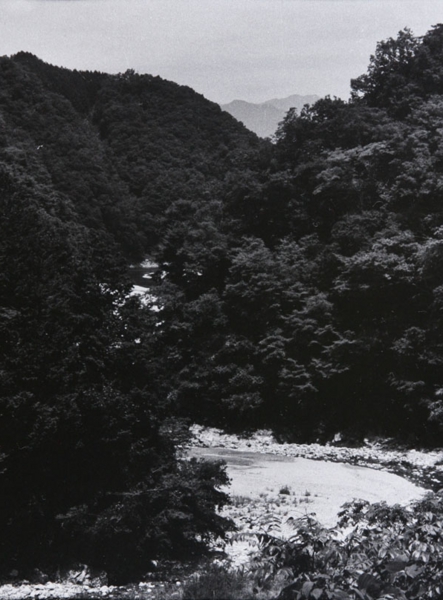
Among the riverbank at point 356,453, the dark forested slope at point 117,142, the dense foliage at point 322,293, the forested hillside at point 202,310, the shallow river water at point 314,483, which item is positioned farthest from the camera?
the dark forested slope at point 117,142

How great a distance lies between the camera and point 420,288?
112ft

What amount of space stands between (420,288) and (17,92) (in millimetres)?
58249

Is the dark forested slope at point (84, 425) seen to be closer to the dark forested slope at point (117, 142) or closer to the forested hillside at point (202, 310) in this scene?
the forested hillside at point (202, 310)

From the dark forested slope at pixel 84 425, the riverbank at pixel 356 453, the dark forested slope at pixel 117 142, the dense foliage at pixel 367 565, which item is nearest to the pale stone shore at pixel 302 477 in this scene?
the riverbank at pixel 356 453

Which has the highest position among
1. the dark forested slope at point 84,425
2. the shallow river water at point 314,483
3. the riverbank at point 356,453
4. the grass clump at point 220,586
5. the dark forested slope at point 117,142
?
the dark forested slope at point 117,142

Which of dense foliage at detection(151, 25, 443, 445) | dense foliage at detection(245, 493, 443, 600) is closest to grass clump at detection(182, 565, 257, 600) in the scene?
dense foliage at detection(245, 493, 443, 600)

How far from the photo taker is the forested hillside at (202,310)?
1526 centimetres

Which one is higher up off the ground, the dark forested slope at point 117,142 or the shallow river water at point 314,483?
the dark forested slope at point 117,142

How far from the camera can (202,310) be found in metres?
37.6

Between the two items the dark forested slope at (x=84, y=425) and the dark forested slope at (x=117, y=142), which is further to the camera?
the dark forested slope at (x=117, y=142)

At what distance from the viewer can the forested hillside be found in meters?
15.3

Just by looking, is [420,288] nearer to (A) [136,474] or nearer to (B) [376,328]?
(B) [376,328]

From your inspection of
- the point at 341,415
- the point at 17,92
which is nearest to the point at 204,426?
the point at 341,415

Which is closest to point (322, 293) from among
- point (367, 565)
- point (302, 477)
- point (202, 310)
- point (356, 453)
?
point (202, 310)
